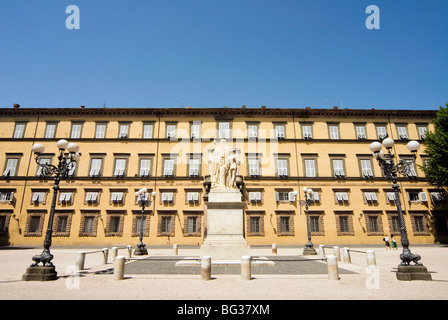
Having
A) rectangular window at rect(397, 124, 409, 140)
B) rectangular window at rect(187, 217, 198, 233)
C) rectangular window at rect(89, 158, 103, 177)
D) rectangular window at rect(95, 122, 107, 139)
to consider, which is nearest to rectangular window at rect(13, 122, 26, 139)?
rectangular window at rect(95, 122, 107, 139)

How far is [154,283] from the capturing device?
752 cm

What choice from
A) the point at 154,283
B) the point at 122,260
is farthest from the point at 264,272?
the point at 122,260

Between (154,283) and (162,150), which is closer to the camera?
(154,283)

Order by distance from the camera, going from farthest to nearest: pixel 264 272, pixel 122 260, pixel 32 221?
pixel 32 221, pixel 264 272, pixel 122 260

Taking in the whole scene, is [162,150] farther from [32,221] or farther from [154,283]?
[154,283]

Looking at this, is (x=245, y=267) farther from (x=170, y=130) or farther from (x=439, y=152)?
(x=439, y=152)

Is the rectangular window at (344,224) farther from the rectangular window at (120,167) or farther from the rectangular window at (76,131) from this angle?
the rectangular window at (76,131)

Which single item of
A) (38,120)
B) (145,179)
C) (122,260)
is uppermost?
(38,120)

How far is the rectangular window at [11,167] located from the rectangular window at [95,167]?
8621mm

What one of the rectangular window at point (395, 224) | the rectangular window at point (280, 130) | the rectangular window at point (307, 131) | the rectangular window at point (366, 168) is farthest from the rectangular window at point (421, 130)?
the rectangular window at point (280, 130)

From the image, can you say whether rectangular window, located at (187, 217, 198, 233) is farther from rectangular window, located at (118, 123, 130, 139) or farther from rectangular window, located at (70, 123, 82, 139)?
rectangular window, located at (70, 123, 82, 139)

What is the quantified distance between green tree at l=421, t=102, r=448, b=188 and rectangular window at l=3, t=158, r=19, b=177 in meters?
45.3
